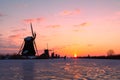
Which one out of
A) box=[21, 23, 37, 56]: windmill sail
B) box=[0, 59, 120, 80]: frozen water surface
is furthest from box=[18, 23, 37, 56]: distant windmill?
box=[0, 59, 120, 80]: frozen water surface

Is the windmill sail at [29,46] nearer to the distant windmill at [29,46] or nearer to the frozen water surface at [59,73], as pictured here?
the distant windmill at [29,46]

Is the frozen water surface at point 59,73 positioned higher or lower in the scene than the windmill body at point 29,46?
lower

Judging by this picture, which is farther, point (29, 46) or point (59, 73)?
point (29, 46)

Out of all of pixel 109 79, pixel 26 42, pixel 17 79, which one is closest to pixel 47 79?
pixel 17 79

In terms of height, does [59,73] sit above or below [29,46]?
→ below

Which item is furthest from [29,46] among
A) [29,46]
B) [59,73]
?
[59,73]

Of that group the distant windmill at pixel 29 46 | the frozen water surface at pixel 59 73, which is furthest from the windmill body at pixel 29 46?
the frozen water surface at pixel 59 73

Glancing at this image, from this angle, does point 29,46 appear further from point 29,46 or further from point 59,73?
point 59,73

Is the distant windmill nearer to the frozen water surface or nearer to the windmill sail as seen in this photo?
the windmill sail

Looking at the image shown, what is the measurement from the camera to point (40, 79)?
40.7 meters

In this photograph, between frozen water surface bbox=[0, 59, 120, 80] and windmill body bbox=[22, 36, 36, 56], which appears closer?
frozen water surface bbox=[0, 59, 120, 80]

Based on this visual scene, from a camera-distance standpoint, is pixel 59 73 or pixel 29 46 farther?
pixel 29 46

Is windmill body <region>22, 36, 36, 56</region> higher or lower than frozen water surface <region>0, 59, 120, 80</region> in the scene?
higher

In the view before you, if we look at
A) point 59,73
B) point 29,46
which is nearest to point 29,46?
point 29,46
